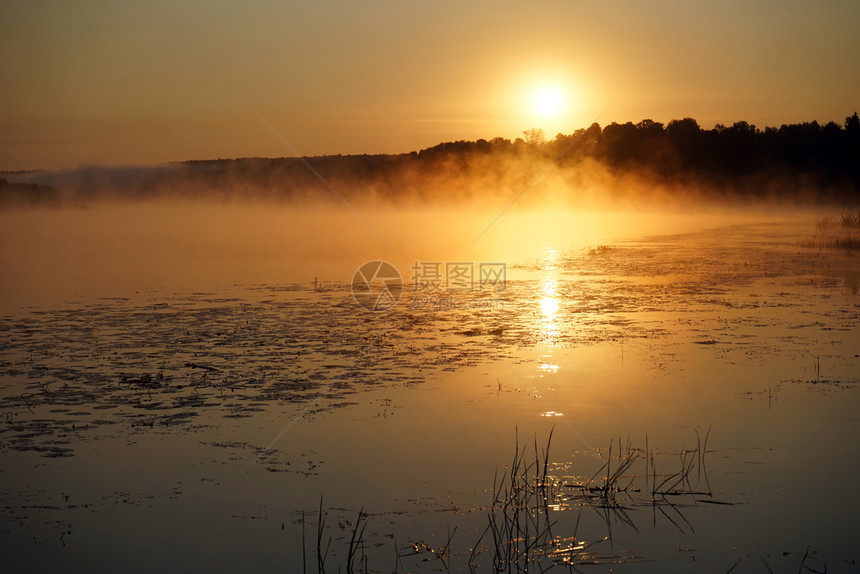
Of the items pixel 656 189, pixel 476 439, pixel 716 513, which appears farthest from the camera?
pixel 656 189

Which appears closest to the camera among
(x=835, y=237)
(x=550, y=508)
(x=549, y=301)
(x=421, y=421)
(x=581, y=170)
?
(x=550, y=508)

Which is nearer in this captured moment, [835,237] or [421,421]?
[421,421]

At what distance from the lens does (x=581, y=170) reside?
55375 millimetres

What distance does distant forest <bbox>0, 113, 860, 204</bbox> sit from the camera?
147ft

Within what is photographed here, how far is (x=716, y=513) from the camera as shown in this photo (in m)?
4.60

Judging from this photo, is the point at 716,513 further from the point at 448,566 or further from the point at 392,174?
the point at 392,174

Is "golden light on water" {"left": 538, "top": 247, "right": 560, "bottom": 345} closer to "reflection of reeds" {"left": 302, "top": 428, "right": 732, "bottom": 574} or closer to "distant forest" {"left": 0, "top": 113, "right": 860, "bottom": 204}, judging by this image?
"reflection of reeds" {"left": 302, "top": 428, "right": 732, "bottom": 574}

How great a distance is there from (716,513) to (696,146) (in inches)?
1908

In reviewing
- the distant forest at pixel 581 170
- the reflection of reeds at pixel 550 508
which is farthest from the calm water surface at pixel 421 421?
the distant forest at pixel 581 170

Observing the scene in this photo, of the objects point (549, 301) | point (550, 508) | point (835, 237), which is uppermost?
point (835, 237)

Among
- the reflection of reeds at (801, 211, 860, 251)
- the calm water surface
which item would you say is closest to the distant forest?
the reflection of reeds at (801, 211, 860, 251)

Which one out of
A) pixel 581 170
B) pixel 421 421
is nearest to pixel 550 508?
pixel 421 421

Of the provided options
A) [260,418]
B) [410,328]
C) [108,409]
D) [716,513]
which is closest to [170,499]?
[260,418]

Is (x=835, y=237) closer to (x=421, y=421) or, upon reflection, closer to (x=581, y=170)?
(x=421, y=421)
